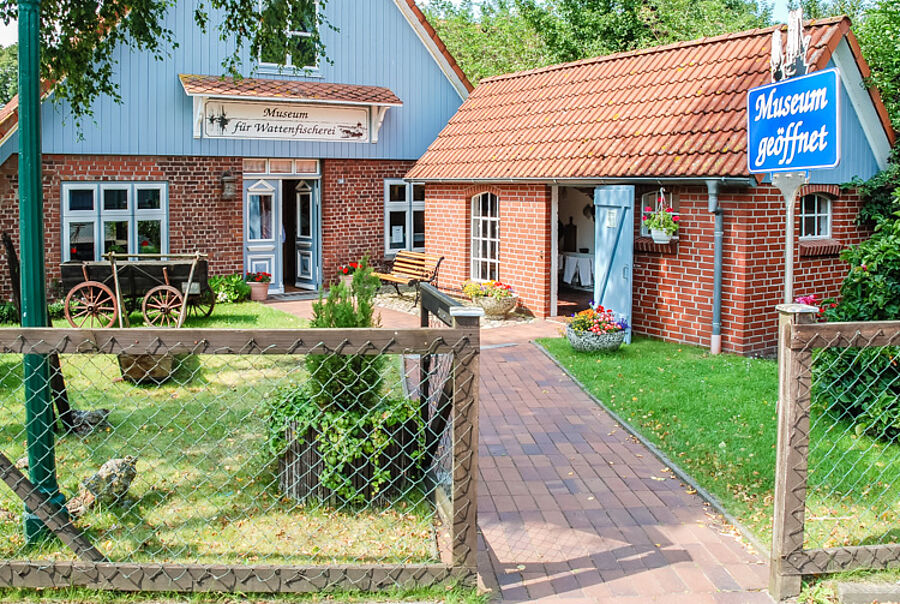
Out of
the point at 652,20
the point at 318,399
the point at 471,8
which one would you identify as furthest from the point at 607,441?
the point at 471,8

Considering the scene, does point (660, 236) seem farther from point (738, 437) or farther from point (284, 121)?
point (284, 121)

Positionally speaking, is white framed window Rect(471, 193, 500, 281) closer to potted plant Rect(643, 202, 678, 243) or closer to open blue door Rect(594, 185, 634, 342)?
open blue door Rect(594, 185, 634, 342)

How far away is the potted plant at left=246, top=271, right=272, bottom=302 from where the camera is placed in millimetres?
17453

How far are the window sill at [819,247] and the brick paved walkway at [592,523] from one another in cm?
547

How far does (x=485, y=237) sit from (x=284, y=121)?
4.79 m

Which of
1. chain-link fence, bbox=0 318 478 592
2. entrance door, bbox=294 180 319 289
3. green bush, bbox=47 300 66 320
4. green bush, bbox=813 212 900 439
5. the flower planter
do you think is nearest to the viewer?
chain-link fence, bbox=0 318 478 592

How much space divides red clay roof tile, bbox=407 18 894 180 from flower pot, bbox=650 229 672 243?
2.66 feet

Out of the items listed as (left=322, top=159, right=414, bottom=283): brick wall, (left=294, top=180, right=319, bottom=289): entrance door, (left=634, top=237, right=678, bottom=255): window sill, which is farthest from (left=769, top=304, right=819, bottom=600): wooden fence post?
(left=294, top=180, right=319, bottom=289): entrance door

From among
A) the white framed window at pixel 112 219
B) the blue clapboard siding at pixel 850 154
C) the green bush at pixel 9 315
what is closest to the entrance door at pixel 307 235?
the white framed window at pixel 112 219

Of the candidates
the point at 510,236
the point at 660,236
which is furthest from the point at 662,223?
the point at 510,236

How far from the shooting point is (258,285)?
17.4 m

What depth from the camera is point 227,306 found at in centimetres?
1639

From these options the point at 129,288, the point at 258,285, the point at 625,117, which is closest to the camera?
the point at 129,288

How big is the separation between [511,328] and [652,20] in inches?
592
